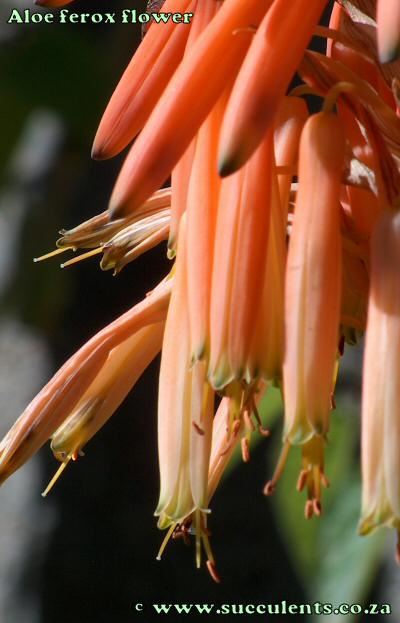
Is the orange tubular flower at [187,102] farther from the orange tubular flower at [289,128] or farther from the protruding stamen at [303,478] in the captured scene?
the protruding stamen at [303,478]

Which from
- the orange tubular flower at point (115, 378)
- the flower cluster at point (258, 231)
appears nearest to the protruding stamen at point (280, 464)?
the flower cluster at point (258, 231)

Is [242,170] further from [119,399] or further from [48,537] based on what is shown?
[48,537]

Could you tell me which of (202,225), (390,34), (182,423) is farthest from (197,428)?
(390,34)

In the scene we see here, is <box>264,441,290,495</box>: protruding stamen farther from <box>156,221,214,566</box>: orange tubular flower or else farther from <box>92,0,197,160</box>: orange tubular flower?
<box>92,0,197,160</box>: orange tubular flower

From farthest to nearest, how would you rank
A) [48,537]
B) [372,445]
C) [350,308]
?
[48,537] < [350,308] < [372,445]

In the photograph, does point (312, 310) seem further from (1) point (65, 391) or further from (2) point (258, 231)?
(1) point (65, 391)

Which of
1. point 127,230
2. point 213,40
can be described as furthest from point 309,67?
point 127,230
